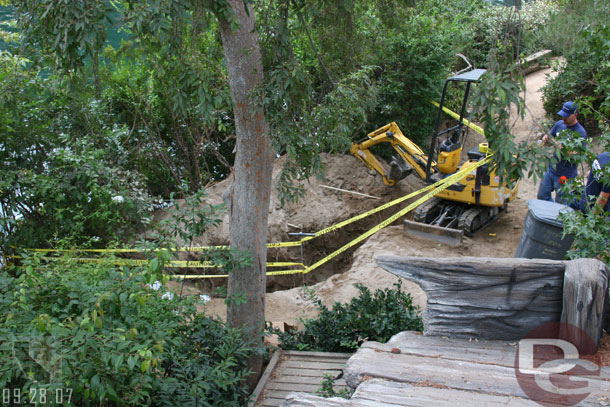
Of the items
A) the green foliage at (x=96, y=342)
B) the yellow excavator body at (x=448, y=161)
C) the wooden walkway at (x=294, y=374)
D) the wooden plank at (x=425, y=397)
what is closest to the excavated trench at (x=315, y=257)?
the yellow excavator body at (x=448, y=161)

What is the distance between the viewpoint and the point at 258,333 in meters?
5.94

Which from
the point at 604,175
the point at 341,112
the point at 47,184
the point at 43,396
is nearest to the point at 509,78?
the point at 604,175

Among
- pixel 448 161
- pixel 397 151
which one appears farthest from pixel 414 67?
pixel 448 161

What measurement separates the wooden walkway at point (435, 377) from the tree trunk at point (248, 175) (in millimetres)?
2858

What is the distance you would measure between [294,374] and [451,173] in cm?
569

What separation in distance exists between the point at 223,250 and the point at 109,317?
2.10 meters

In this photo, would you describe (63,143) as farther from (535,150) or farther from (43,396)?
(535,150)

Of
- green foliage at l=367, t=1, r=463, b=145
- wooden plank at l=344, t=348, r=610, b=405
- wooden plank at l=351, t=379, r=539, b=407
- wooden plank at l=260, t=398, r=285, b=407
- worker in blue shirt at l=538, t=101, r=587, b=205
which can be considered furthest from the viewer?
Result: green foliage at l=367, t=1, r=463, b=145

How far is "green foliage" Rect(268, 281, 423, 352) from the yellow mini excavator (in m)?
3.79

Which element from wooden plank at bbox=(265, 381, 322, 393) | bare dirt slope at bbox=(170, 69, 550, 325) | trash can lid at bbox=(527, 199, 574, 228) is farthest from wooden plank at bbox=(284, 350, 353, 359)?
trash can lid at bbox=(527, 199, 574, 228)

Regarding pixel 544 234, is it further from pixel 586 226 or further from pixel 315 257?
pixel 315 257

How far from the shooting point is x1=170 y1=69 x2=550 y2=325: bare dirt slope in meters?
8.67

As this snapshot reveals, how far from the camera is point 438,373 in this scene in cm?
284

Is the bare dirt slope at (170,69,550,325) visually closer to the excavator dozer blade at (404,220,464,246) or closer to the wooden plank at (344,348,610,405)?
the excavator dozer blade at (404,220,464,246)
